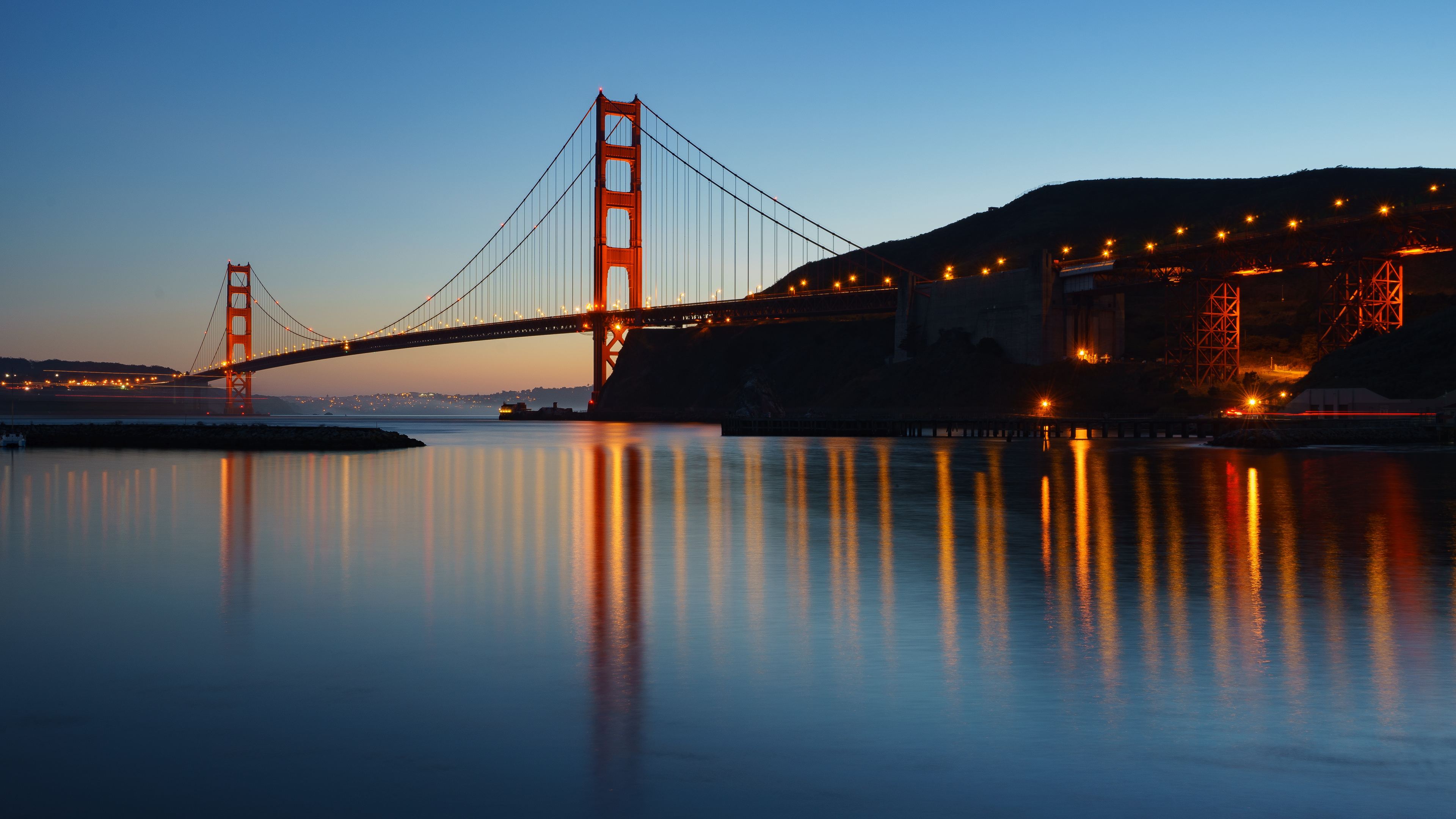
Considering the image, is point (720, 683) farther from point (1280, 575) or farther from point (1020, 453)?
point (1020, 453)

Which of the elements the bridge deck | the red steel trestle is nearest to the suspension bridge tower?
the bridge deck

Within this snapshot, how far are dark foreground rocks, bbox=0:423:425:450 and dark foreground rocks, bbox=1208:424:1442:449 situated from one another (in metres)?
39.4

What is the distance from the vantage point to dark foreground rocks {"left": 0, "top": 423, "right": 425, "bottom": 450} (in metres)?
51.4

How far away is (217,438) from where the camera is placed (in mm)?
51844

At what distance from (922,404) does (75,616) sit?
7783 cm

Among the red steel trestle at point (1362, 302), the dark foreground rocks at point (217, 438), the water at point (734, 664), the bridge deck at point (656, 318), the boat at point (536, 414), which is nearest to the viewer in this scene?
the water at point (734, 664)

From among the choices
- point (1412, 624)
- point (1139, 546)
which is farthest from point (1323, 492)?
point (1412, 624)

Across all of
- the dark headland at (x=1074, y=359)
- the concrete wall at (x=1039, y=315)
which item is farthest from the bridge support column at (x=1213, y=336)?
the concrete wall at (x=1039, y=315)

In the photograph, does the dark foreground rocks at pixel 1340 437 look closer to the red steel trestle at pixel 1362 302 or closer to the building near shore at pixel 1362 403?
the building near shore at pixel 1362 403

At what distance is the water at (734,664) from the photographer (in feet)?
18.7

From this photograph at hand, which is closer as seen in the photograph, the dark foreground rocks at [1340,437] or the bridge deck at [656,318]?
the dark foreground rocks at [1340,437]

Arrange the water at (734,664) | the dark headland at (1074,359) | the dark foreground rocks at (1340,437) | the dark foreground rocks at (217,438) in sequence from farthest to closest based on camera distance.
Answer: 1. the dark headland at (1074,359)
2. the dark foreground rocks at (217,438)
3. the dark foreground rocks at (1340,437)
4. the water at (734,664)

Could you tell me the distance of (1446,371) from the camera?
5631 cm

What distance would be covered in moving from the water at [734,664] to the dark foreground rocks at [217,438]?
31.3m
